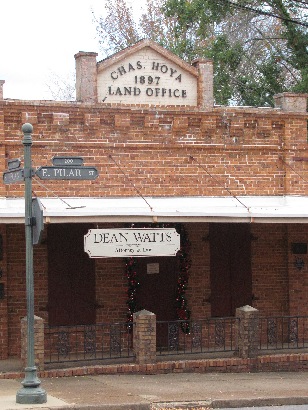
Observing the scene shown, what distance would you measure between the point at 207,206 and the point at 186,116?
1.88 m

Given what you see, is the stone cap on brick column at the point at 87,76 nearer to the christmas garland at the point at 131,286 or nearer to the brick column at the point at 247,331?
the christmas garland at the point at 131,286

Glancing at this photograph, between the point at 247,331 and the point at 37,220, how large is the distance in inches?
234


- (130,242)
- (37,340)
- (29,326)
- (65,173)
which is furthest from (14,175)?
(130,242)

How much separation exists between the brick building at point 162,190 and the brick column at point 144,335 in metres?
1.72

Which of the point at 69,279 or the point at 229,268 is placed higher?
the point at 229,268

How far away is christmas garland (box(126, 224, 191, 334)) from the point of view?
18656 mm

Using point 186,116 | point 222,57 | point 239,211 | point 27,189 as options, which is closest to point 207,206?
point 239,211

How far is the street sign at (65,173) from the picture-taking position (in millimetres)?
13945

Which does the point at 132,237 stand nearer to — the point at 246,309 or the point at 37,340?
the point at 37,340

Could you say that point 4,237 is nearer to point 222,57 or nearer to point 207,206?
point 207,206

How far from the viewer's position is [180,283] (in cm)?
1898

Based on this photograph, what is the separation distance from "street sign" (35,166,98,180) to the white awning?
1864 mm

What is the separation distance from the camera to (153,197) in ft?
61.3

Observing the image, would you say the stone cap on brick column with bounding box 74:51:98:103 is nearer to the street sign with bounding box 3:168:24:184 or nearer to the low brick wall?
the street sign with bounding box 3:168:24:184
